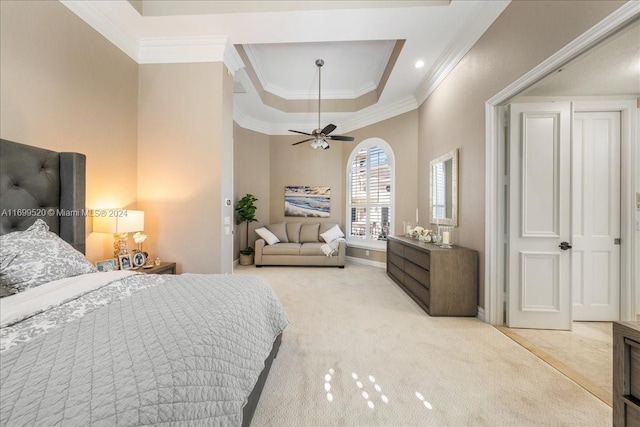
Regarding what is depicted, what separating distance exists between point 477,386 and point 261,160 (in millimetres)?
5585

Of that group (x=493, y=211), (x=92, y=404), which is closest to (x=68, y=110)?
(x=92, y=404)

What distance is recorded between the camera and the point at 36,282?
142 centimetres

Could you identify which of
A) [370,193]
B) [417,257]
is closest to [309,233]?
[370,193]

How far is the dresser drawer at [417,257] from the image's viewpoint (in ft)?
9.45

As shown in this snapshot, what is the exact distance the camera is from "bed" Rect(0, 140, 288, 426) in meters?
0.65

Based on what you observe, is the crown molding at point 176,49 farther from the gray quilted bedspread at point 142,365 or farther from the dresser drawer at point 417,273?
the dresser drawer at point 417,273

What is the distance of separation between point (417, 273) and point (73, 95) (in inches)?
161

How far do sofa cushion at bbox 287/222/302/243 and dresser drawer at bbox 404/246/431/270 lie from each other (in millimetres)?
2839

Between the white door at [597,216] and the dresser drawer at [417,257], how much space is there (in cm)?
154

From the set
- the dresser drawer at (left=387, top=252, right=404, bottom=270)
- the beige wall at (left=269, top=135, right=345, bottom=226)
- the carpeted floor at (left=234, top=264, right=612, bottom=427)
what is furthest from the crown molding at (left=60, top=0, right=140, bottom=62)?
the dresser drawer at (left=387, top=252, right=404, bottom=270)

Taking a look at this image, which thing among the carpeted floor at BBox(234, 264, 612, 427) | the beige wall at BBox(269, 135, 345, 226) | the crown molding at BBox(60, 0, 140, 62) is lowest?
the carpeted floor at BBox(234, 264, 612, 427)

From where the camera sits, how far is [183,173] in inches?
113

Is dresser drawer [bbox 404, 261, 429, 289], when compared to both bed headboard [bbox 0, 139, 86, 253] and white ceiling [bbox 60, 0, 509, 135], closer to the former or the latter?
white ceiling [bbox 60, 0, 509, 135]

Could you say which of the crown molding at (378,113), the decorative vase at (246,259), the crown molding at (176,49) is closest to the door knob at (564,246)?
the crown molding at (378,113)
